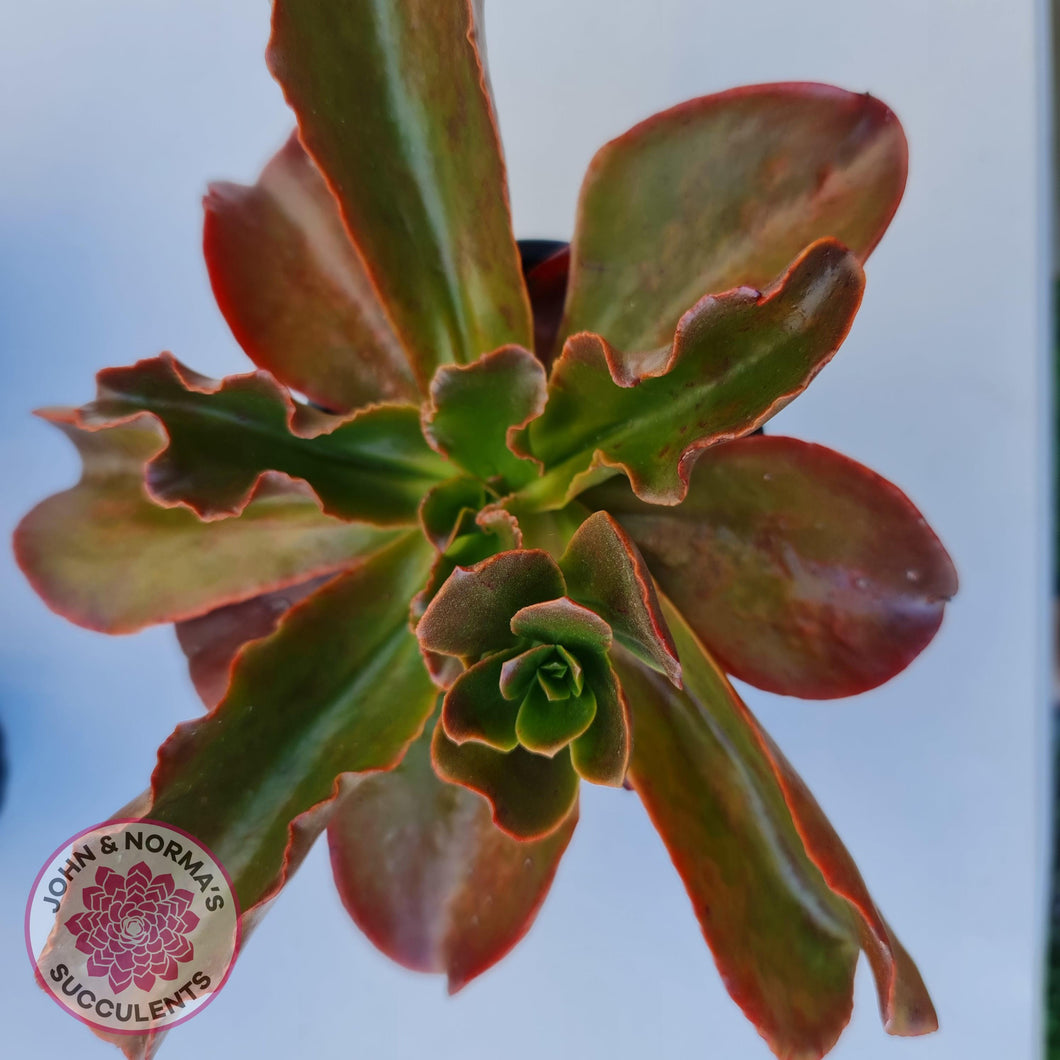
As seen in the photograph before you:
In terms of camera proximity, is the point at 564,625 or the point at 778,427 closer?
the point at 564,625

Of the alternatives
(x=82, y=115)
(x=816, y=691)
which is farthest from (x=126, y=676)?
(x=816, y=691)

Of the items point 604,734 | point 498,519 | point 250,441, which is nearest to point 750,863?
point 604,734

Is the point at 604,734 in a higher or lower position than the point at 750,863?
higher

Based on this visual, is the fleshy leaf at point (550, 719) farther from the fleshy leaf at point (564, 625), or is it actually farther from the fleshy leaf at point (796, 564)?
the fleshy leaf at point (796, 564)

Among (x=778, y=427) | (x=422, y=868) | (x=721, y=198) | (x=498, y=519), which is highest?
(x=721, y=198)

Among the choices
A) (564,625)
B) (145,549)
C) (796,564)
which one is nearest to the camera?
(564,625)

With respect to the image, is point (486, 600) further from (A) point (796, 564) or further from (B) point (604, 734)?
(A) point (796, 564)

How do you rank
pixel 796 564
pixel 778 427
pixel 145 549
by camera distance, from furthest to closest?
pixel 778 427
pixel 145 549
pixel 796 564

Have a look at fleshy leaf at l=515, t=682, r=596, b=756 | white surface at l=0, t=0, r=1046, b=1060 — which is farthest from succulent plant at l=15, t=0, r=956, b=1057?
white surface at l=0, t=0, r=1046, b=1060

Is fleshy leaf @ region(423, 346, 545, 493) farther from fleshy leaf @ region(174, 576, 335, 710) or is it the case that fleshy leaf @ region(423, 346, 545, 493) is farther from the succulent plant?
fleshy leaf @ region(174, 576, 335, 710)

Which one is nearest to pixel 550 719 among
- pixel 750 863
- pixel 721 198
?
pixel 750 863
